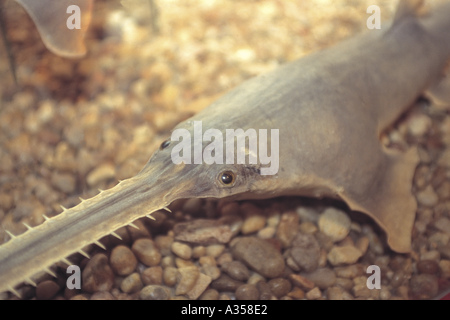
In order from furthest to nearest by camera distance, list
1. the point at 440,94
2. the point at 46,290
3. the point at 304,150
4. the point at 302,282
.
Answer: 1. the point at 440,94
2. the point at 304,150
3. the point at 302,282
4. the point at 46,290

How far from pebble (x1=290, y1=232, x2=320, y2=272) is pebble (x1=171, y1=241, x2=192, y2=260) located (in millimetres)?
479

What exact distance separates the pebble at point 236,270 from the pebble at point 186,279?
0.44ft

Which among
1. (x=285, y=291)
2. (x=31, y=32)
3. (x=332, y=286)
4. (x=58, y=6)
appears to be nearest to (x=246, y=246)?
(x=285, y=291)

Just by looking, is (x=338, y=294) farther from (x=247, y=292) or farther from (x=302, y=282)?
(x=247, y=292)

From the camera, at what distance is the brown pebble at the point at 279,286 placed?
195 cm

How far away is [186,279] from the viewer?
192cm

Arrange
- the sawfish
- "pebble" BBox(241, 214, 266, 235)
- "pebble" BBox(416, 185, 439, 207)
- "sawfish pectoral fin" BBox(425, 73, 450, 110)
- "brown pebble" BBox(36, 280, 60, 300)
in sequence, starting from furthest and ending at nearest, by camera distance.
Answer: "sawfish pectoral fin" BBox(425, 73, 450, 110), "pebble" BBox(416, 185, 439, 207), "pebble" BBox(241, 214, 266, 235), "brown pebble" BBox(36, 280, 60, 300), the sawfish

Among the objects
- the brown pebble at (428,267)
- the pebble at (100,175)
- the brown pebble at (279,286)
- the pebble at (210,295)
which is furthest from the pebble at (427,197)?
the pebble at (100,175)

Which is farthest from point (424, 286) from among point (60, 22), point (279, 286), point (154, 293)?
point (60, 22)

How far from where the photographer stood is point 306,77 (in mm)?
2324

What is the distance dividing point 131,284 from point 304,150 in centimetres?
98

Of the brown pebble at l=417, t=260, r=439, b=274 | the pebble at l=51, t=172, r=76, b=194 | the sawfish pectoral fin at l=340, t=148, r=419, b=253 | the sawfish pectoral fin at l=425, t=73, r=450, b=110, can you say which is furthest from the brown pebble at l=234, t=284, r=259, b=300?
the sawfish pectoral fin at l=425, t=73, r=450, b=110

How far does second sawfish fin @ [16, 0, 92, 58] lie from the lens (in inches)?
84.0

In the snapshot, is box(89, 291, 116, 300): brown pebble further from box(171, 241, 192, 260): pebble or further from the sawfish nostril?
the sawfish nostril
